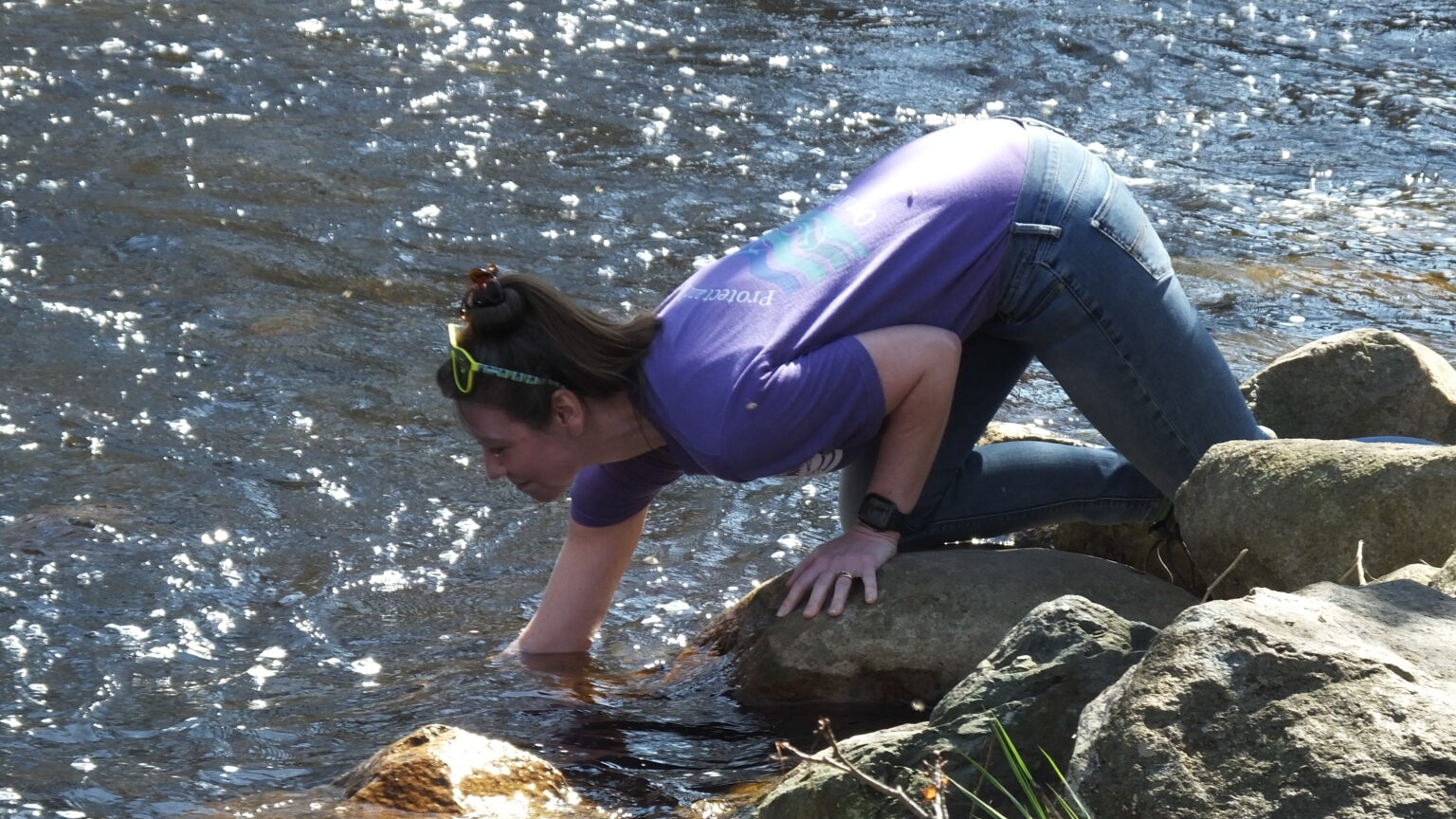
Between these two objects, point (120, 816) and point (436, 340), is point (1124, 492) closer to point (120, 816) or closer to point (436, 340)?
point (120, 816)

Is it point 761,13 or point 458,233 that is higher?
point 761,13

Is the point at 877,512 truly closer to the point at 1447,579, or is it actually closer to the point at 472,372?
the point at 472,372

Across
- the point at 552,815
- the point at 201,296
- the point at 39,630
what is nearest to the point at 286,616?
the point at 39,630

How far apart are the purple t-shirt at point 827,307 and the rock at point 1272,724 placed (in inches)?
49.8

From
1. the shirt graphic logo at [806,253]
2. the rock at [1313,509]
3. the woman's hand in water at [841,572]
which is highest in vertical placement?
the shirt graphic logo at [806,253]

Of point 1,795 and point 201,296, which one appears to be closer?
point 1,795

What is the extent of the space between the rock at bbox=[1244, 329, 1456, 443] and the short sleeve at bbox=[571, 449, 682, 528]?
5.56 feet

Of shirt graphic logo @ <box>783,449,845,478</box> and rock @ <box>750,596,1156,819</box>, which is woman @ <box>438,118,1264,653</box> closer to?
shirt graphic logo @ <box>783,449,845,478</box>

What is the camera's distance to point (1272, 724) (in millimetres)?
1995

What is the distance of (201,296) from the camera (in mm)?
6348

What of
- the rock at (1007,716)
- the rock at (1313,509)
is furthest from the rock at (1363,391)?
the rock at (1007,716)

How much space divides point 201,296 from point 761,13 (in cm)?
601

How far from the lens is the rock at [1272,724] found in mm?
1905

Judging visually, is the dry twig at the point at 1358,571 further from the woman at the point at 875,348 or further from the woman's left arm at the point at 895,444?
the woman's left arm at the point at 895,444
